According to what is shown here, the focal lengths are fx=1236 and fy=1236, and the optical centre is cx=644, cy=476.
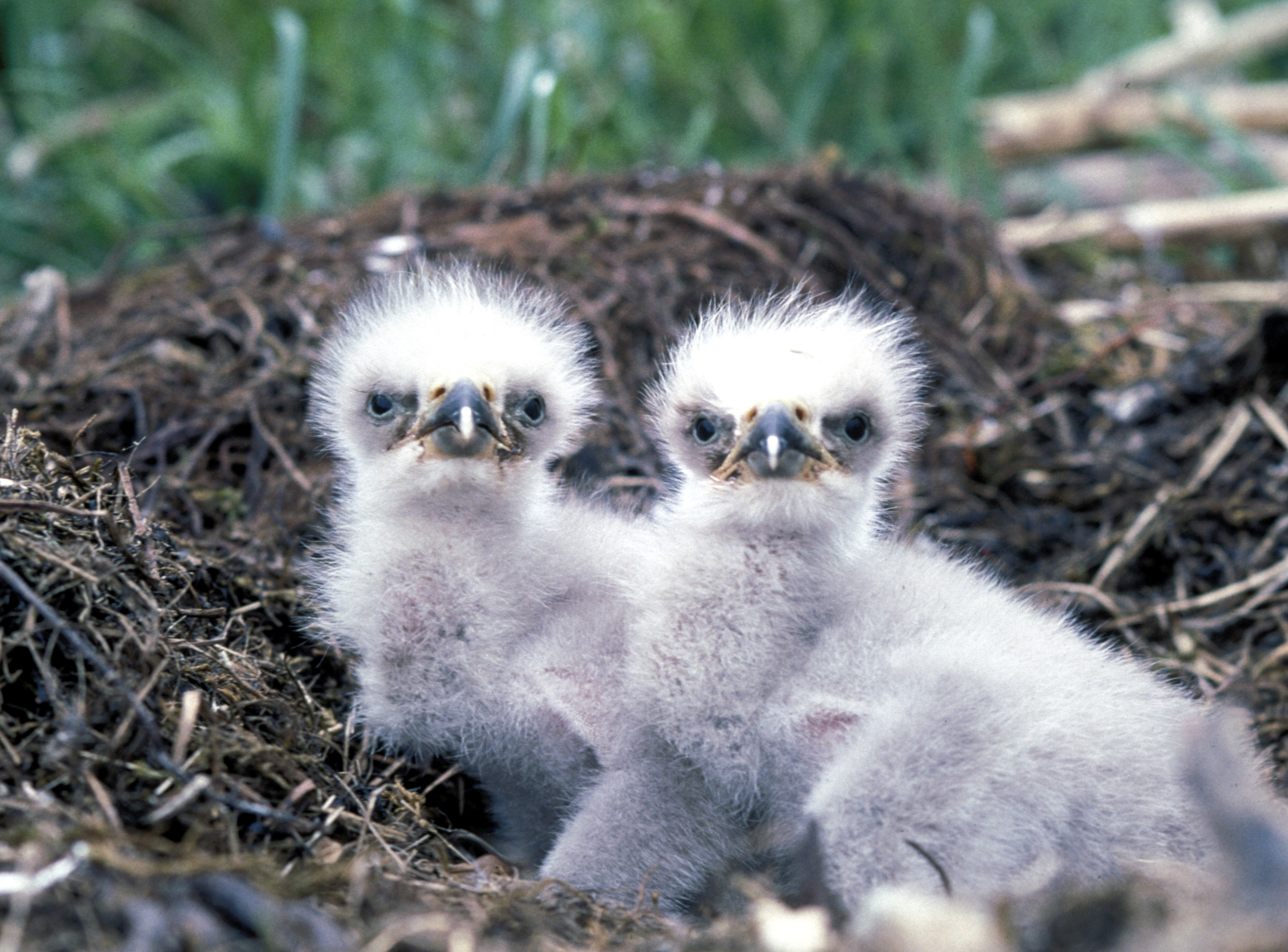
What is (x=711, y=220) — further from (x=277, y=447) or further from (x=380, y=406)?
(x=380, y=406)

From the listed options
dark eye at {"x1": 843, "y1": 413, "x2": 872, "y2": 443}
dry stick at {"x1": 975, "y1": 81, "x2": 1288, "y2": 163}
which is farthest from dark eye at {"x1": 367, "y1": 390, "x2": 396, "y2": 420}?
dry stick at {"x1": 975, "y1": 81, "x2": 1288, "y2": 163}

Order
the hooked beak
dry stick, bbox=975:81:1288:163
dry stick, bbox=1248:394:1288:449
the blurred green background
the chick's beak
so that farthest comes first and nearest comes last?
the blurred green background → dry stick, bbox=975:81:1288:163 → dry stick, bbox=1248:394:1288:449 → the chick's beak → the hooked beak

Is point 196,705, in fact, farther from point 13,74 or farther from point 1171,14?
point 1171,14

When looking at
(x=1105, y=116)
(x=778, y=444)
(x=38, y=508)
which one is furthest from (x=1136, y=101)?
(x=38, y=508)

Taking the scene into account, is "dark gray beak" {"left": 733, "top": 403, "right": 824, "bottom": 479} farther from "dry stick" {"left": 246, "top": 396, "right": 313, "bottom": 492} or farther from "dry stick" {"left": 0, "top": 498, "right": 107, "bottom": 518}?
"dry stick" {"left": 246, "top": 396, "right": 313, "bottom": 492}

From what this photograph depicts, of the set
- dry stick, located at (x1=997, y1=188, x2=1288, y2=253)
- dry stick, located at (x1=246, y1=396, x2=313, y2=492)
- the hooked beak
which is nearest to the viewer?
the hooked beak

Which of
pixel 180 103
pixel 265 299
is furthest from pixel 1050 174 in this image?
pixel 180 103

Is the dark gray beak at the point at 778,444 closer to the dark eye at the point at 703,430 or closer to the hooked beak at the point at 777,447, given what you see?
the hooked beak at the point at 777,447

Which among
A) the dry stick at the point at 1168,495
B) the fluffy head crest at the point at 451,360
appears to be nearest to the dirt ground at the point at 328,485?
the dry stick at the point at 1168,495
